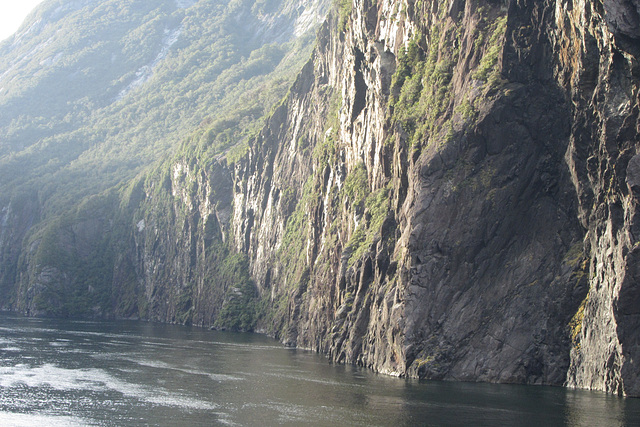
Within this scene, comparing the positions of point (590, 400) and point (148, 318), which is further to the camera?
point (148, 318)

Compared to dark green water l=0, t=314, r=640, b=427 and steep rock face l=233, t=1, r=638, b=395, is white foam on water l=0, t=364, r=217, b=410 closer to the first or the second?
dark green water l=0, t=314, r=640, b=427

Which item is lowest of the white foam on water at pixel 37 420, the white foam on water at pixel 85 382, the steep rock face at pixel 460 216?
the white foam on water at pixel 37 420

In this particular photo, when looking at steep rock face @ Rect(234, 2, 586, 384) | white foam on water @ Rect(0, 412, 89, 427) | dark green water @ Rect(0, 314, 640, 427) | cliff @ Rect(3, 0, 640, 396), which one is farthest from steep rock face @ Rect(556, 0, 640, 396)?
white foam on water @ Rect(0, 412, 89, 427)

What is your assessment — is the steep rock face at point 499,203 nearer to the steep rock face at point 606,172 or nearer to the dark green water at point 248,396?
the steep rock face at point 606,172

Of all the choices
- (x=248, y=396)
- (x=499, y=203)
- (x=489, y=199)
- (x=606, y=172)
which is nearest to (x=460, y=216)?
(x=489, y=199)

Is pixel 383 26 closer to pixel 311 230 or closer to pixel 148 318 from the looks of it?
pixel 311 230

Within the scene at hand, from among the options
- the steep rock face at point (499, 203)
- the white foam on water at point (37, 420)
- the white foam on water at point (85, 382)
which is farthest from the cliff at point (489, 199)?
the white foam on water at point (37, 420)

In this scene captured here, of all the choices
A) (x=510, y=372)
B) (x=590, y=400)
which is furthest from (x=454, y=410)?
(x=510, y=372)
